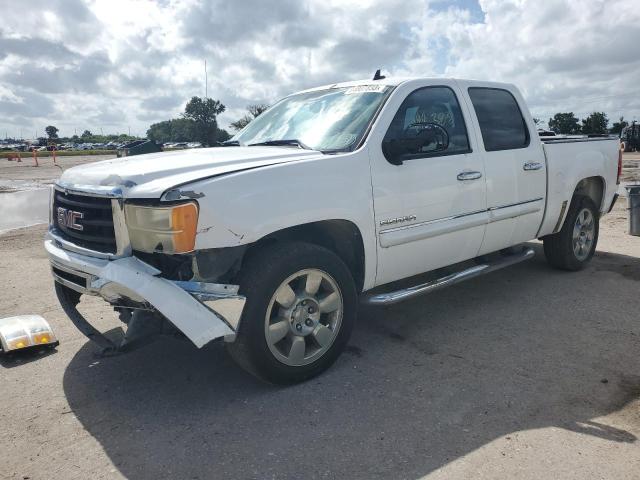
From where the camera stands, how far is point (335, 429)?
2914 millimetres

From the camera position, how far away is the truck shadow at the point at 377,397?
268cm

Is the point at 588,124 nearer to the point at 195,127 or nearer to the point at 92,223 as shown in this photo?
the point at 195,127

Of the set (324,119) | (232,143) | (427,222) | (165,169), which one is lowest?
(427,222)

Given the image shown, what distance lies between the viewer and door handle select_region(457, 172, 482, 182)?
4.14 metres

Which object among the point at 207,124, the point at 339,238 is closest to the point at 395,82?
the point at 339,238

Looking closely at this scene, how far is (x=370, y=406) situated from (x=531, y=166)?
287 cm

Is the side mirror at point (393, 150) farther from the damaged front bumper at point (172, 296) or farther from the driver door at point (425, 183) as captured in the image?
the damaged front bumper at point (172, 296)

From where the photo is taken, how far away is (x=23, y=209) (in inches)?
457

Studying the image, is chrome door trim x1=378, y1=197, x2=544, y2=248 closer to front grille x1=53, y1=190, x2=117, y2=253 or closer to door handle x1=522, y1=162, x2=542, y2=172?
door handle x1=522, y1=162, x2=542, y2=172

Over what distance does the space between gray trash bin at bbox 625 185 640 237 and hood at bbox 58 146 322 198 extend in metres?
5.52

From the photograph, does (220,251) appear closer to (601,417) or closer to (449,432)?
(449,432)

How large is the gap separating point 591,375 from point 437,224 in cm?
142

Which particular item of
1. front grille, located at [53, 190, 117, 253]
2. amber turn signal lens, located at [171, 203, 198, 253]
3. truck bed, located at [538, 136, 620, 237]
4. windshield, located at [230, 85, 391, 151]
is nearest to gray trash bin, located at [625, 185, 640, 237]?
truck bed, located at [538, 136, 620, 237]

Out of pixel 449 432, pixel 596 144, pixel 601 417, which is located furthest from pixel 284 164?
pixel 596 144
